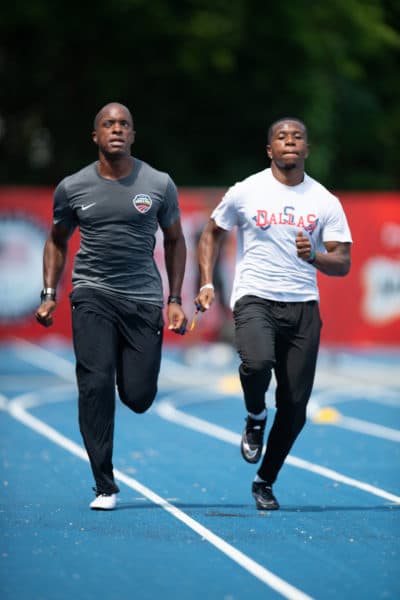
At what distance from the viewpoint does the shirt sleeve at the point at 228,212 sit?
819 centimetres

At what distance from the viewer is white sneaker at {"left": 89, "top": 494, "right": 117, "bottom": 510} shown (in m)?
8.10

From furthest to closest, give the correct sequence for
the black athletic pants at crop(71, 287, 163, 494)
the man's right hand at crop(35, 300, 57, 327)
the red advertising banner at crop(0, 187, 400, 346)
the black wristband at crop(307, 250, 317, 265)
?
the red advertising banner at crop(0, 187, 400, 346) < the man's right hand at crop(35, 300, 57, 327) < the black athletic pants at crop(71, 287, 163, 494) < the black wristband at crop(307, 250, 317, 265)

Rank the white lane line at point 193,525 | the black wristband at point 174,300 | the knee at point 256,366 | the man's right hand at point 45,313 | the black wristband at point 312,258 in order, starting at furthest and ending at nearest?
the black wristband at point 174,300, the man's right hand at point 45,313, the knee at point 256,366, the black wristband at point 312,258, the white lane line at point 193,525

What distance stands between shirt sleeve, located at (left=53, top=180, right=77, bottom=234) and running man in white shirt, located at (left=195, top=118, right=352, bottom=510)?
2.65ft

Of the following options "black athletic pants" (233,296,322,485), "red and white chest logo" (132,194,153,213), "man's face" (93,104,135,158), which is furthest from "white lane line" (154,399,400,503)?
"man's face" (93,104,135,158)

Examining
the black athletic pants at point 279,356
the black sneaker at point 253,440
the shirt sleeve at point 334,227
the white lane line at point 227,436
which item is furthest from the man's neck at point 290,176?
the white lane line at point 227,436

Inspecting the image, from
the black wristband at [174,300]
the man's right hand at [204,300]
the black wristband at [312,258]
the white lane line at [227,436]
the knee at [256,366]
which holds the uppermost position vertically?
the black wristband at [312,258]

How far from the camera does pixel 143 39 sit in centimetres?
2730

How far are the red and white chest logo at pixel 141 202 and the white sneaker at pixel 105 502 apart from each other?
1.66 meters

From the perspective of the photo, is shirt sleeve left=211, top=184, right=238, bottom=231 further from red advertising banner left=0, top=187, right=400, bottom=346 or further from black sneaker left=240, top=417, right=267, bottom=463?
red advertising banner left=0, top=187, right=400, bottom=346

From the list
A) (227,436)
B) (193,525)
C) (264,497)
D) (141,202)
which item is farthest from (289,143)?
(227,436)

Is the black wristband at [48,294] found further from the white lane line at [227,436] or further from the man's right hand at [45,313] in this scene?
the white lane line at [227,436]

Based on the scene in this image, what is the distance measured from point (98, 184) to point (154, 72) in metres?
20.0

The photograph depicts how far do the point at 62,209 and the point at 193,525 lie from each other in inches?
78.0
